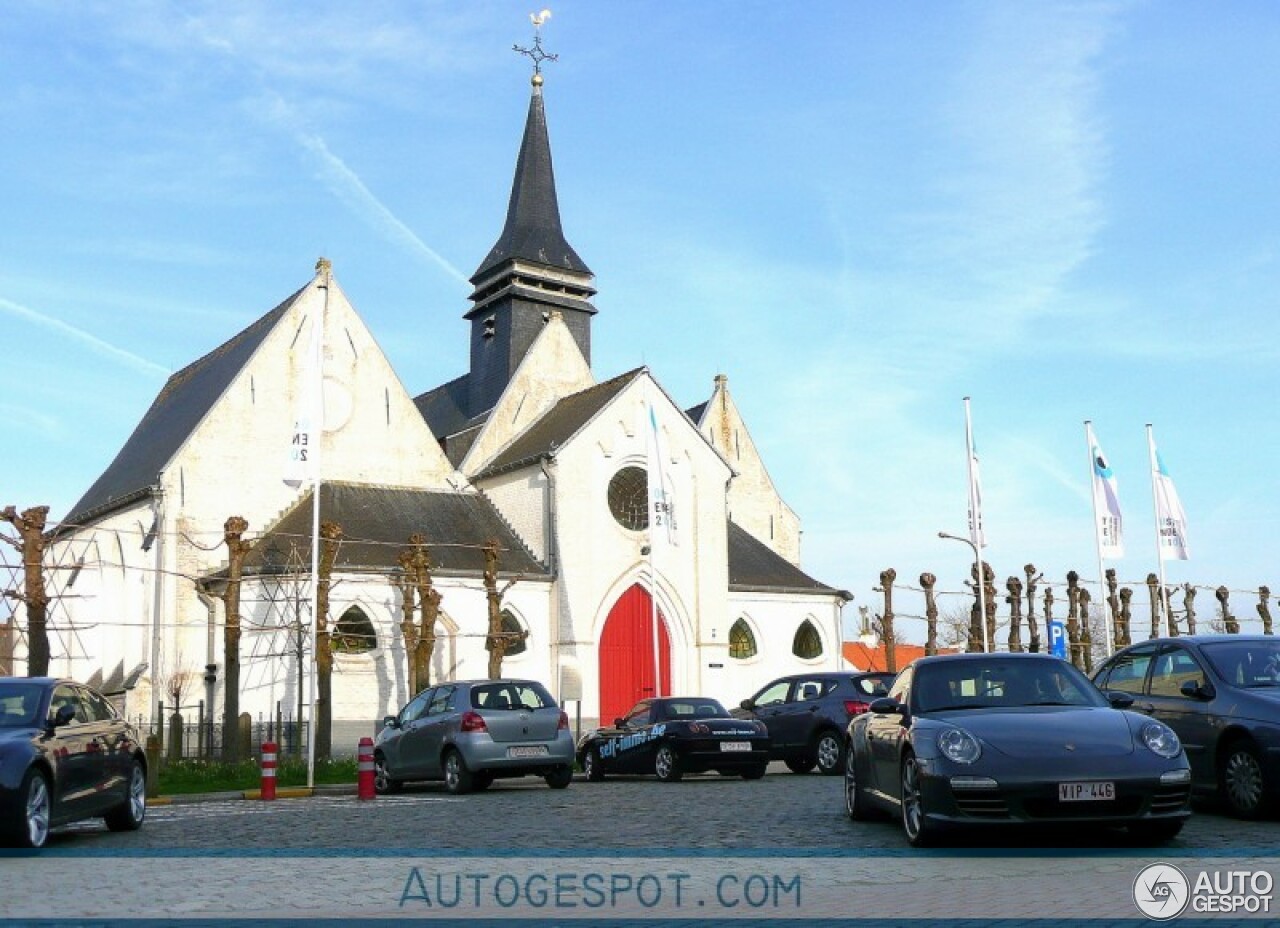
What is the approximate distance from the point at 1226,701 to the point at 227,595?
72.3ft

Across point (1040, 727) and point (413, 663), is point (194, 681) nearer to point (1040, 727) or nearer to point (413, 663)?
point (413, 663)

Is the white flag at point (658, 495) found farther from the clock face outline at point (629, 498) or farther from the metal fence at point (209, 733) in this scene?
the metal fence at point (209, 733)

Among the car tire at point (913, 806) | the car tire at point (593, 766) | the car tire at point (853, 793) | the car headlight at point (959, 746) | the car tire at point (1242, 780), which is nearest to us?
the car headlight at point (959, 746)

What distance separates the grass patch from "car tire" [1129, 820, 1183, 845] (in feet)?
47.7

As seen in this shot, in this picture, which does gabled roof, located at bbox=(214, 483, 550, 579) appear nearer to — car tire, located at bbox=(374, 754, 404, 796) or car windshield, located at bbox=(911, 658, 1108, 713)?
car tire, located at bbox=(374, 754, 404, 796)

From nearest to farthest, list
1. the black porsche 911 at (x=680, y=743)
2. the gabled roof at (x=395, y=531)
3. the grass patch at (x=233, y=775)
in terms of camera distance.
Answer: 1. the black porsche 911 at (x=680, y=743)
2. the grass patch at (x=233, y=775)
3. the gabled roof at (x=395, y=531)

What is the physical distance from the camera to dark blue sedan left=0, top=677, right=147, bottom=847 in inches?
416

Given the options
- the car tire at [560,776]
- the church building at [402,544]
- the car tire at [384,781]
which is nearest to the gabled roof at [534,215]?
the church building at [402,544]

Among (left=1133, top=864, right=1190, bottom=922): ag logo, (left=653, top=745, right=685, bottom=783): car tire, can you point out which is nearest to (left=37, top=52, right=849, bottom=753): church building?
(left=653, top=745, right=685, bottom=783): car tire

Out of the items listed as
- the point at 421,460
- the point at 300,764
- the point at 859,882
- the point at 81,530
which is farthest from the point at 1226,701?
the point at 81,530

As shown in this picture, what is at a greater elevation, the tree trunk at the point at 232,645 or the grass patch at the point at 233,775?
the tree trunk at the point at 232,645

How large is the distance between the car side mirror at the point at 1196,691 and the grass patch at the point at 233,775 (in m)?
13.9

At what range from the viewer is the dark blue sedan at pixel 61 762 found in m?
10.6

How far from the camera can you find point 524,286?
45562 millimetres
